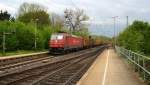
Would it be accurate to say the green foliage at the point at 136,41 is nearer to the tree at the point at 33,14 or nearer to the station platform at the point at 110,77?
the station platform at the point at 110,77

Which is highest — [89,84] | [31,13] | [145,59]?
[31,13]

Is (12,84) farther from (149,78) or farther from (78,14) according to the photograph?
(78,14)

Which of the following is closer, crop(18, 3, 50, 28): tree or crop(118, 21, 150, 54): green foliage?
crop(118, 21, 150, 54): green foliage

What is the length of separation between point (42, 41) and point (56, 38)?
1394cm

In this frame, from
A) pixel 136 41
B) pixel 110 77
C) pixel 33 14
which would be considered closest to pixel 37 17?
pixel 33 14

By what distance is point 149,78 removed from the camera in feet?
50.2

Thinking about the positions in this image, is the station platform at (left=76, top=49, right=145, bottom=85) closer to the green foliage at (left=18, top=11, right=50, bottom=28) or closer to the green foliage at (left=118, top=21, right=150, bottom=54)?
the green foliage at (left=118, top=21, right=150, bottom=54)

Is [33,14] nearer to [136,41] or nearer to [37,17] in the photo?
[37,17]

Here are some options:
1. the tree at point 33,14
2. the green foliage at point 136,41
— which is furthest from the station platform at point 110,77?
the tree at point 33,14

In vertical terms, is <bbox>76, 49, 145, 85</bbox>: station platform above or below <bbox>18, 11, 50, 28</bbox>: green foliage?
below

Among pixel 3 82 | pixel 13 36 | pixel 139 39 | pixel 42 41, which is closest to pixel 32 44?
pixel 42 41

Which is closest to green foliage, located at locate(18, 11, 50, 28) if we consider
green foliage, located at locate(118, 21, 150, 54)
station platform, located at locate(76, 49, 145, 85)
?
green foliage, located at locate(118, 21, 150, 54)

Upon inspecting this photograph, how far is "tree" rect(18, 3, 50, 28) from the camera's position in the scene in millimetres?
103969

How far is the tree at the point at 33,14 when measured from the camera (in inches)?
4093
